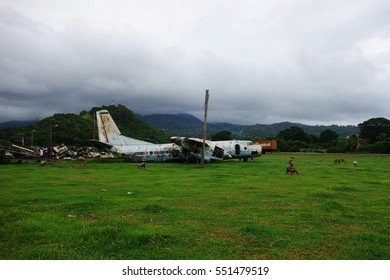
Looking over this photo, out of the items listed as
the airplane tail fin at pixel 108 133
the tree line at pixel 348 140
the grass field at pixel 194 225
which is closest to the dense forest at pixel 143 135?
the tree line at pixel 348 140

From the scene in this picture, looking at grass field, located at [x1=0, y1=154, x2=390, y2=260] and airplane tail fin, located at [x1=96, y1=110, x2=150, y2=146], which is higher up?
A: airplane tail fin, located at [x1=96, y1=110, x2=150, y2=146]

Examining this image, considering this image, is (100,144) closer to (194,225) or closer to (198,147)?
(198,147)

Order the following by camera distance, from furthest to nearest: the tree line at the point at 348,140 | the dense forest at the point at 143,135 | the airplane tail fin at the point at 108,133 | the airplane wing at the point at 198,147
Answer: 1. the dense forest at the point at 143,135
2. the tree line at the point at 348,140
3. the airplane tail fin at the point at 108,133
4. the airplane wing at the point at 198,147

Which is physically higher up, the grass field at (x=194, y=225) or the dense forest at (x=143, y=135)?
the dense forest at (x=143, y=135)

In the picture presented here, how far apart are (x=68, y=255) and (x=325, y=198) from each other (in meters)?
10.1

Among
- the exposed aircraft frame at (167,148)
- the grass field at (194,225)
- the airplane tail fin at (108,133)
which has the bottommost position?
the grass field at (194,225)

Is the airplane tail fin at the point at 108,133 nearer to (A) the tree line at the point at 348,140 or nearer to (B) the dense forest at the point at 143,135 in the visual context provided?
(B) the dense forest at the point at 143,135

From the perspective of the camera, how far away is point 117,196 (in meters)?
12.9

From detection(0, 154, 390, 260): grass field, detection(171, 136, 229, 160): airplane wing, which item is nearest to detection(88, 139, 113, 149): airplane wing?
detection(171, 136, 229, 160): airplane wing

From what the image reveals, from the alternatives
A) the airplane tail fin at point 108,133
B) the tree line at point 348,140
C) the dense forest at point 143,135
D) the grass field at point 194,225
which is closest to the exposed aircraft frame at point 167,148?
the airplane tail fin at point 108,133

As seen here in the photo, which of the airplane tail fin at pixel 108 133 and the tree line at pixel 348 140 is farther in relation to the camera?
the tree line at pixel 348 140

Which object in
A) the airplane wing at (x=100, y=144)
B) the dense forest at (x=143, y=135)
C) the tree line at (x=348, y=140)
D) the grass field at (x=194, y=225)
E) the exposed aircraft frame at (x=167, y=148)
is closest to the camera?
the grass field at (x=194, y=225)

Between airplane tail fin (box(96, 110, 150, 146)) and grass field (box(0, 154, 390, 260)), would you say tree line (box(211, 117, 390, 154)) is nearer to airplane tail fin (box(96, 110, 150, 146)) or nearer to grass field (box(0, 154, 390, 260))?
airplane tail fin (box(96, 110, 150, 146))

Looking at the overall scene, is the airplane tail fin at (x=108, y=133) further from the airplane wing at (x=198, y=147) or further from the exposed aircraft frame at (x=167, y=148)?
the airplane wing at (x=198, y=147)
